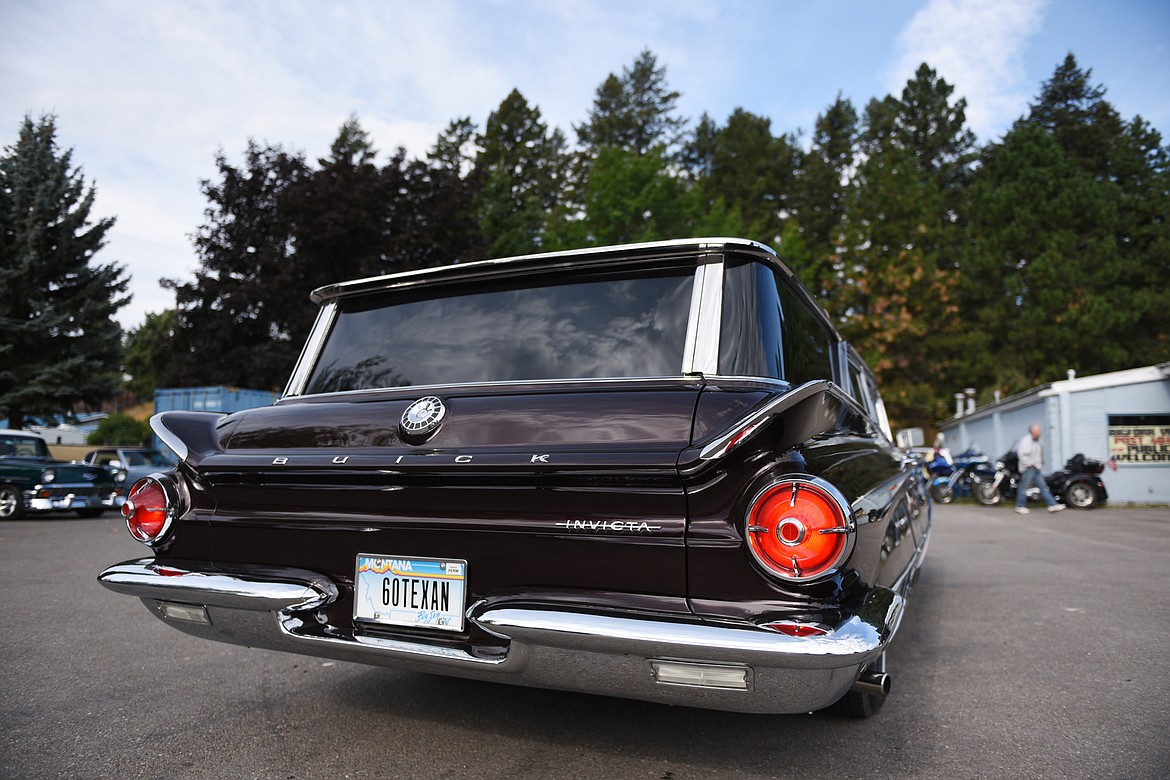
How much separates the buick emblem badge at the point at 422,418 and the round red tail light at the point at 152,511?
3.21 feet

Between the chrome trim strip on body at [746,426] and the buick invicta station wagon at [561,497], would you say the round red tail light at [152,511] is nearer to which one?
the buick invicta station wagon at [561,497]

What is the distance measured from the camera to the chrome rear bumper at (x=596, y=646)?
189 centimetres

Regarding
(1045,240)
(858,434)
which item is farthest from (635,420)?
(1045,240)

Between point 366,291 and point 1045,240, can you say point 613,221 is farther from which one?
point 366,291

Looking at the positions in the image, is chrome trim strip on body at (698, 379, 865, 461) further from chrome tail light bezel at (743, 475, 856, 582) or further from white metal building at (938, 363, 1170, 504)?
white metal building at (938, 363, 1170, 504)

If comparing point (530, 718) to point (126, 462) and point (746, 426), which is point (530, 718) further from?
point (126, 462)

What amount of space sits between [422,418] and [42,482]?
1303cm

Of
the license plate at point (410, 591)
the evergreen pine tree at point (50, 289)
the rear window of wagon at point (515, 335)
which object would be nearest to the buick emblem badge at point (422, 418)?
the rear window of wagon at point (515, 335)

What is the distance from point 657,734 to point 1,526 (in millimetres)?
12225

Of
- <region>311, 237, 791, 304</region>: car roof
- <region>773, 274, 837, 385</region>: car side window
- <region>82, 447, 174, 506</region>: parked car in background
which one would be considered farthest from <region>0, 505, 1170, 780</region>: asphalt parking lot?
<region>82, 447, 174, 506</region>: parked car in background

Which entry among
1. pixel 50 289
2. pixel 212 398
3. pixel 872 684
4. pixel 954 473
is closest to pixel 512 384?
pixel 872 684

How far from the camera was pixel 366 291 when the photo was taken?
3.22 metres

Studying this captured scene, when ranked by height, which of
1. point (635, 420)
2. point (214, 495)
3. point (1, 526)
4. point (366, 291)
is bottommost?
point (1, 526)

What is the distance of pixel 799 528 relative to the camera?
198 cm
